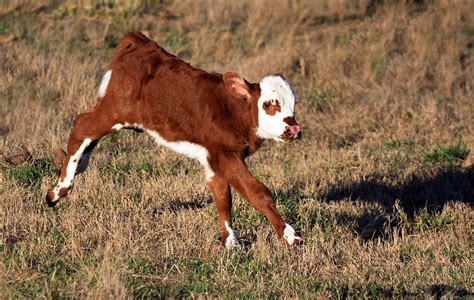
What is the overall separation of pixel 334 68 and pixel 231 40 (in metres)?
1.81

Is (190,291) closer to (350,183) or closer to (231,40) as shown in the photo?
(350,183)

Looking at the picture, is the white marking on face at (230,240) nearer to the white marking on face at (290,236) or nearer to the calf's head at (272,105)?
the white marking on face at (290,236)

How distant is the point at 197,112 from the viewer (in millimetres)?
7688

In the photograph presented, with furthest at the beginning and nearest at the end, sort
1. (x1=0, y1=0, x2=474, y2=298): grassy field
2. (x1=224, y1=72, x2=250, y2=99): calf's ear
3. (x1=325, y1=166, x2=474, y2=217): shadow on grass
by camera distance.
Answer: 1. (x1=325, y1=166, x2=474, y2=217): shadow on grass
2. (x1=224, y1=72, x2=250, y2=99): calf's ear
3. (x1=0, y1=0, x2=474, y2=298): grassy field

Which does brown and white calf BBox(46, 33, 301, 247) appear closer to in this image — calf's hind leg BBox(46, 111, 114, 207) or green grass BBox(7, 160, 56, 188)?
calf's hind leg BBox(46, 111, 114, 207)

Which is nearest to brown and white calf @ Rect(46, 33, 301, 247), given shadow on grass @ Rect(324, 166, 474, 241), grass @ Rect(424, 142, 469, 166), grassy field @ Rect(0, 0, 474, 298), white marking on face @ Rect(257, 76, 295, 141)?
white marking on face @ Rect(257, 76, 295, 141)

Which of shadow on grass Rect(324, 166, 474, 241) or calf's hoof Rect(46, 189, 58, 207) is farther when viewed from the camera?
shadow on grass Rect(324, 166, 474, 241)

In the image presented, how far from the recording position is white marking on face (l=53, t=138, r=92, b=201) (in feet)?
27.0

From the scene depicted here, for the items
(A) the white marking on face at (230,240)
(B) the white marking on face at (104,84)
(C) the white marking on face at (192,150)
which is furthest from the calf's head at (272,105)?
(B) the white marking on face at (104,84)

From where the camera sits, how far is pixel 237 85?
24.6 feet

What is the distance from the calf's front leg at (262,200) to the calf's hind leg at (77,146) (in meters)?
1.38

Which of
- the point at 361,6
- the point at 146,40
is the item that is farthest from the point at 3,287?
the point at 361,6

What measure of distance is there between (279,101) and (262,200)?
741 mm

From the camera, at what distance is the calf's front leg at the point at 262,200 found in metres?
7.27
